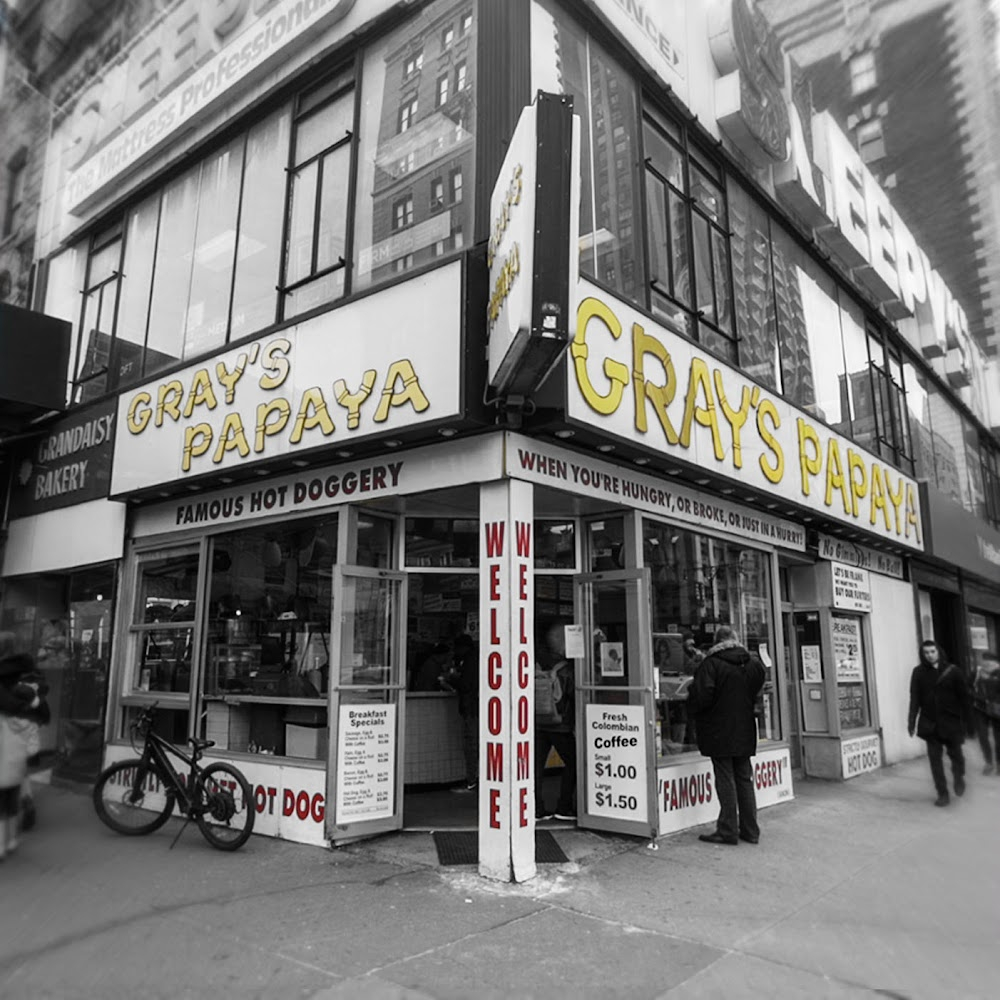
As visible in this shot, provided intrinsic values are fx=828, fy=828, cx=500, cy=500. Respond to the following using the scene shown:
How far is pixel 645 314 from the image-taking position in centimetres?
756

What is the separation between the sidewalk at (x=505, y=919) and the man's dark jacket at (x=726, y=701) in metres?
0.88

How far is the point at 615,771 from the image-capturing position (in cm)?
747

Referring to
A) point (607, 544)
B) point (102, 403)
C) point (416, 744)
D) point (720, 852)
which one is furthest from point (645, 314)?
point (102, 403)

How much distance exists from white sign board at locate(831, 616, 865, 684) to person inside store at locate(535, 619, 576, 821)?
17.3ft

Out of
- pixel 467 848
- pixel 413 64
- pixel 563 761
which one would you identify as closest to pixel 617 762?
pixel 563 761

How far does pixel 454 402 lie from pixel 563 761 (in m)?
3.75

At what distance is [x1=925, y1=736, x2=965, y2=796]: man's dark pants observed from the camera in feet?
30.2

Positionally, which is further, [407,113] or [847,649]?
[847,649]

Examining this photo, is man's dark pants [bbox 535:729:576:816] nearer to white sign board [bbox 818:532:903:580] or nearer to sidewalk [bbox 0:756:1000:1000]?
sidewalk [bbox 0:756:1000:1000]

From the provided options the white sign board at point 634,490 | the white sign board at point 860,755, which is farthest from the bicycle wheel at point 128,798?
the white sign board at point 860,755

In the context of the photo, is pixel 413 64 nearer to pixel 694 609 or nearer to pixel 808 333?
pixel 694 609

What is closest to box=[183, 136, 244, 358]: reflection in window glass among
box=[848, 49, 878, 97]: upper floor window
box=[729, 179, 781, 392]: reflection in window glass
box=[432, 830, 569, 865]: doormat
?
box=[432, 830, 569, 865]: doormat

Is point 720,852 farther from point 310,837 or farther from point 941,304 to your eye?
point 941,304

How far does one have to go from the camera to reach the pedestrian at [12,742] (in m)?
6.39
